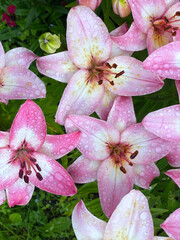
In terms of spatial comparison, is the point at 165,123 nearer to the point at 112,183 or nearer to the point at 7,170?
the point at 112,183

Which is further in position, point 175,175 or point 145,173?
point 145,173

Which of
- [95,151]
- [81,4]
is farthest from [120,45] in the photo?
[95,151]

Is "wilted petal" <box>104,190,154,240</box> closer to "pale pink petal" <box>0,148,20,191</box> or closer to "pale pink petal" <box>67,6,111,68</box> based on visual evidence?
"pale pink petal" <box>0,148,20,191</box>

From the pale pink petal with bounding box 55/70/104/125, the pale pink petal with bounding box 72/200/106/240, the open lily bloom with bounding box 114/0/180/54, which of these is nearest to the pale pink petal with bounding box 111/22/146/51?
the open lily bloom with bounding box 114/0/180/54

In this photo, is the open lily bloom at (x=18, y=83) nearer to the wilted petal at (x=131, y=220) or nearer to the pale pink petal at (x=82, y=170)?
the pale pink petal at (x=82, y=170)

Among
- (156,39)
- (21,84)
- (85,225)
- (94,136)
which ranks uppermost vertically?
(156,39)

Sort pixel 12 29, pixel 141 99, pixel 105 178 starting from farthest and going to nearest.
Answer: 1. pixel 12 29
2. pixel 141 99
3. pixel 105 178

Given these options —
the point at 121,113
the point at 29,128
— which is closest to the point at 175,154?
the point at 121,113

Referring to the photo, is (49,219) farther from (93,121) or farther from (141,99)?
(93,121)
